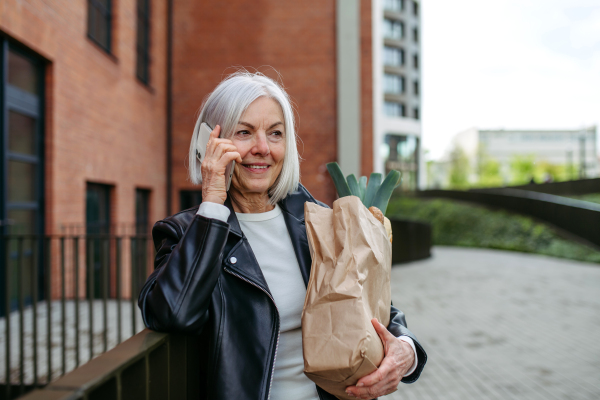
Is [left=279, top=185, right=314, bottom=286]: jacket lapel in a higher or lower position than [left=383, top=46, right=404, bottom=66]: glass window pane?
lower

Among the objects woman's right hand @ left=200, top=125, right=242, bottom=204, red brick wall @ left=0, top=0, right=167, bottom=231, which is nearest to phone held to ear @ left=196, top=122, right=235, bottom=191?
woman's right hand @ left=200, top=125, right=242, bottom=204

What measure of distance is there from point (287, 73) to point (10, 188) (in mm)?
7914

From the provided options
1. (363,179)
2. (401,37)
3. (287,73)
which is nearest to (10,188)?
(363,179)

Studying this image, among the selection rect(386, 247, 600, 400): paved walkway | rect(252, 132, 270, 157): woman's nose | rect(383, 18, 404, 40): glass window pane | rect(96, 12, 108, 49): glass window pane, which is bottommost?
rect(386, 247, 600, 400): paved walkway

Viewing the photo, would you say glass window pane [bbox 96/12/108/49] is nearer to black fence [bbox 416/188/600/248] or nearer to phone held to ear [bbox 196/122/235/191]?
phone held to ear [bbox 196/122/235/191]

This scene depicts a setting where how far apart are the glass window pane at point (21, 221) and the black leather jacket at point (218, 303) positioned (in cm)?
545

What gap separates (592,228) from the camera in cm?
1480

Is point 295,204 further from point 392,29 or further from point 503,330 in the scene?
point 392,29

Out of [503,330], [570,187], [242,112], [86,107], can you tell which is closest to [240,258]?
[242,112]

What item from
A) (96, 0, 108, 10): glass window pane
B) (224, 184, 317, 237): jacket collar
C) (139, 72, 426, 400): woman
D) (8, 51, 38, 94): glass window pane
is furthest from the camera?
(96, 0, 108, 10): glass window pane

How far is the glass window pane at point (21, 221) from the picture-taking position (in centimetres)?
596

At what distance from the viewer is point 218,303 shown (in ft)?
4.91

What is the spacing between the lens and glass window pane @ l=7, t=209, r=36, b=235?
5.96 metres

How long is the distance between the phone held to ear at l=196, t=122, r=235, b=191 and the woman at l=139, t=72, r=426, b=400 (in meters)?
0.04
